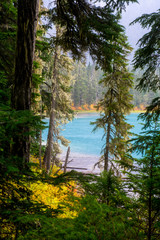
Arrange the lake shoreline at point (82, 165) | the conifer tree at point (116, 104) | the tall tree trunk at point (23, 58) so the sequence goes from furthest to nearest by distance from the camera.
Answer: the lake shoreline at point (82, 165) < the conifer tree at point (116, 104) < the tall tree trunk at point (23, 58)

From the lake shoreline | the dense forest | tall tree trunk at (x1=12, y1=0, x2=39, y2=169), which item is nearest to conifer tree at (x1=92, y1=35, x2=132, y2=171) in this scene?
the dense forest

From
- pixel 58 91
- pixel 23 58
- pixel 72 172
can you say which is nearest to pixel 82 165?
pixel 58 91

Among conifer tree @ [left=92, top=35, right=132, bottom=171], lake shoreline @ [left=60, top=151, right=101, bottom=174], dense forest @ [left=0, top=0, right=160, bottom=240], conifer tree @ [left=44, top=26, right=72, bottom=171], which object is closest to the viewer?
dense forest @ [left=0, top=0, right=160, bottom=240]

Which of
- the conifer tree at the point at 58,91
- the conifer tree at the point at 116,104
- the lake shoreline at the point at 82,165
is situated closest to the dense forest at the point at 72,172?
the conifer tree at the point at 116,104

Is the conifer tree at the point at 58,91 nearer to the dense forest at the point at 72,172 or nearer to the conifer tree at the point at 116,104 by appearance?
the conifer tree at the point at 116,104

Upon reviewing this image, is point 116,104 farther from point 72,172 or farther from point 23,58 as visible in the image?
point 72,172

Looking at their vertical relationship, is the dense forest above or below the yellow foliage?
above

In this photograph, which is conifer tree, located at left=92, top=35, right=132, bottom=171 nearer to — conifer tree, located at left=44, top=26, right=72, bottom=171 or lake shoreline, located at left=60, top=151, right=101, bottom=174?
conifer tree, located at left=44, top=26, right=72, bottom=171

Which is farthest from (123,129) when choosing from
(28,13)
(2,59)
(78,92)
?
(78,92)

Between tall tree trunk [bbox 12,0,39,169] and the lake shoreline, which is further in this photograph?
the lake shoreline

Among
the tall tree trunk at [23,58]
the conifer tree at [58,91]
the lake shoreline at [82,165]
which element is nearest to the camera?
the tall tree trunk at [23,58]

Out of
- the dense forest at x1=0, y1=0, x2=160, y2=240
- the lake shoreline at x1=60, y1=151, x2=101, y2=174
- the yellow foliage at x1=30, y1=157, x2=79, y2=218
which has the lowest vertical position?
the lake shoreline at x1=60, y1=151, x2=101, y2=174

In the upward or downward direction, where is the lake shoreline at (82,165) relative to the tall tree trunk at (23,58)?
downward

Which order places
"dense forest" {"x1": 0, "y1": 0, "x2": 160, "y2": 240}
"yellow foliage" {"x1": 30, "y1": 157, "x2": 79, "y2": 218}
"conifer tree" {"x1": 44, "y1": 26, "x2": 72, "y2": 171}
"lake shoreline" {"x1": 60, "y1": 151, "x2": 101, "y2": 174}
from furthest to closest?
"lake shoreline" {"x1": 60, "y1": 151, "x2": 101, "y2": 174} < "conifer tree" {"x1": 44, "y1": 26, "x2": 72, "y2": 171} < "yellow foliage" {"x1": 30, "y1": 157, "x2": 79, "y2": 218} < "dense forest" {"x1": 0, "y1": 0, "x2": 160, "y2": 240}
